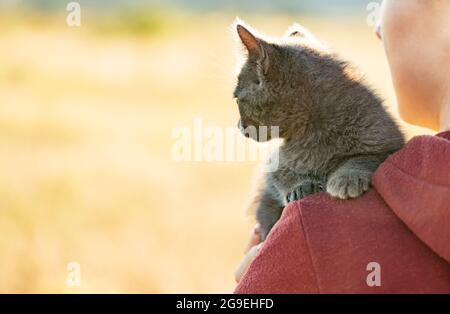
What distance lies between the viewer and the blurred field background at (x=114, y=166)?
4008 millimetres

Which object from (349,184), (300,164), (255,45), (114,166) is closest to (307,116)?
(300,164)

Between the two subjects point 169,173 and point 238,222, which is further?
point 169,173

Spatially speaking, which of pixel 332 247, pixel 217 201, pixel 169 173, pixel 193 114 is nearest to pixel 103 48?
pixel 193 114

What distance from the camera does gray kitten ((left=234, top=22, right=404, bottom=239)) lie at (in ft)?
5.42

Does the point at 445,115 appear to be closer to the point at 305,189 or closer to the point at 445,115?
the point at 445,115

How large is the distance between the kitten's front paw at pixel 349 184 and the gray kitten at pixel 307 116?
4cm

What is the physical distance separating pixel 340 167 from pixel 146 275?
2599 millimetres

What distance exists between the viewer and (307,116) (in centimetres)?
171

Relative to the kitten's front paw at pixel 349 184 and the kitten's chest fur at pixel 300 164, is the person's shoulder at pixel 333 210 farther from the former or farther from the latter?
the kitten's chest fur at pixel 300 164

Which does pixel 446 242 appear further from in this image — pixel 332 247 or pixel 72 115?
pixel 72 115

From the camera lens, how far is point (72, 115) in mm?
6082

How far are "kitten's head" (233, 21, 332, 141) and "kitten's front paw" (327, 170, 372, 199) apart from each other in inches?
10.4

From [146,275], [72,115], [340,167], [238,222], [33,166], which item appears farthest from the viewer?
[72,115]

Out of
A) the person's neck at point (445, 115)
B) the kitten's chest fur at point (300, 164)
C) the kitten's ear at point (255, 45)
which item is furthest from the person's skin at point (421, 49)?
the kitten's ear at point (255, 45)
